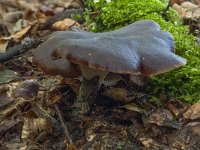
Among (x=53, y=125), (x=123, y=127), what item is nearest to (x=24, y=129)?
(x=53, y=125)

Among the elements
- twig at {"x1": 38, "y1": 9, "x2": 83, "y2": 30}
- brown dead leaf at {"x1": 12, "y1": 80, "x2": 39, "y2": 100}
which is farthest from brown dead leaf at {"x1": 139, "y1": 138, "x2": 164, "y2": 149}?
twig at {"x1": 38, "y1": 9, "x2": 83, "y2": 30}

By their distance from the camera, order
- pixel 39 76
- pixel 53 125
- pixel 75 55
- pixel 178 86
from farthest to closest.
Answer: pixel 39 76 → pixel 178 86 → pixel 53 125 → pixel 75 55

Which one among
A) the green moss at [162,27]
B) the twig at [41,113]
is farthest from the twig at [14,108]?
the green moss at [162,27]

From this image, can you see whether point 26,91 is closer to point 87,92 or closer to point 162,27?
point 87,92

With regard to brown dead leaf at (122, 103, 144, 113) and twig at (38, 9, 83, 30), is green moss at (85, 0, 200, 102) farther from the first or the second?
twig at (38, 9, 83, 30)

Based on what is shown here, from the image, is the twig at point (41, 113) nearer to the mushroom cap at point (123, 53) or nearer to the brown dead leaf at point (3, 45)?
the mushroom cap at point (123, 53)

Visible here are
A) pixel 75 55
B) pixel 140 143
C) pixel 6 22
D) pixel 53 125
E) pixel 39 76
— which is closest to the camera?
pixel 75 55

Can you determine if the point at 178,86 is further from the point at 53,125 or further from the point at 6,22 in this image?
the point at 6,22

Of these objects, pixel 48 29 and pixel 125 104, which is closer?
pixel 125 104

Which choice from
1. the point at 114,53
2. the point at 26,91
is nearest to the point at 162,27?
the point at 114,53
